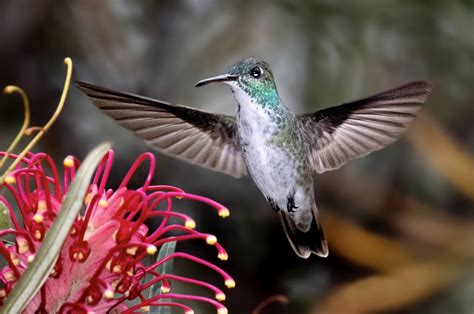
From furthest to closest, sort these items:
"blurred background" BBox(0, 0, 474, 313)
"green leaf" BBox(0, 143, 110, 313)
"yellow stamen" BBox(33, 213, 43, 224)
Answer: "blurred background" BBox(0, 0, 474, 313)
"yellow stamen" BBox(33, 213, 43, 224)
"green leaf" BBox(0, 143, 110, 313)

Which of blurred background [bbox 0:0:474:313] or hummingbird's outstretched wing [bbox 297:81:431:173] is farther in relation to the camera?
blurred background [bbox 0:0:474:313]

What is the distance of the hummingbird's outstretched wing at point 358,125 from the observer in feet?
5.50

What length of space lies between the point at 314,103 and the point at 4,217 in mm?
1978

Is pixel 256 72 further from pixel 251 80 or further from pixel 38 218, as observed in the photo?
pixel 38 218

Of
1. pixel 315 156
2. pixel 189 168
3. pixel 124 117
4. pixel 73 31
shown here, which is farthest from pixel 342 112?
pixel 73 31

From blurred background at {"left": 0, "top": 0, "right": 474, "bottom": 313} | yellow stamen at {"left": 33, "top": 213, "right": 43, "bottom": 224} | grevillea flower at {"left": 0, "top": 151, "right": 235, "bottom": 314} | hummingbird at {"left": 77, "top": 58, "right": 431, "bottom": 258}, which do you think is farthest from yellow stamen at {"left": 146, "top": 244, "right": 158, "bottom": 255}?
blurred background at {"left": 0, "top": 0, "right": 474, "bottom": 313}

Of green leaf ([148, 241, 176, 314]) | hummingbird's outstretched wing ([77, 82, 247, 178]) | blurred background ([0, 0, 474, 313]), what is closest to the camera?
green leaf ([148, 241, 176, 314])

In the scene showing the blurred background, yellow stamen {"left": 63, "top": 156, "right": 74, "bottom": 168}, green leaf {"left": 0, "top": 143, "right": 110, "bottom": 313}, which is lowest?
green leaf {"left": 0, "top": 143, "right": 110, "bottom": 313}

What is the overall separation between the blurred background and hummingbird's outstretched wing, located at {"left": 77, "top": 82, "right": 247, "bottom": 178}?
3.84 feet

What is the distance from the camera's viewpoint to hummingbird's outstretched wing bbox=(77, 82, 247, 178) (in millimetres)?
1473

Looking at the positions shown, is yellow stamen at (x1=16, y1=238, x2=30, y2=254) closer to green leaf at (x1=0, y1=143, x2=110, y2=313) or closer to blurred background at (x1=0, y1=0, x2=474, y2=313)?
green leaf at (x1=0, y1=143, x2=110, y2=313)

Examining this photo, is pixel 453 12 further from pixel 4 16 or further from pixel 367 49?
pixel 4 16

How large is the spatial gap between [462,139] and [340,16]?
671 millimetres

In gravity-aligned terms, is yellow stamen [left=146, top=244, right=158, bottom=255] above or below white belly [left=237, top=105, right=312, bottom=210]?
below
